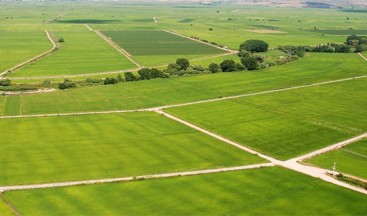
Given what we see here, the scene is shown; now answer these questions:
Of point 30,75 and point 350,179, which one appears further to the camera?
point 30,75

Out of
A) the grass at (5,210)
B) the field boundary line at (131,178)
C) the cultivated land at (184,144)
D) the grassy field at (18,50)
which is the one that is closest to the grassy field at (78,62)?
the cultivated land at (184,144)

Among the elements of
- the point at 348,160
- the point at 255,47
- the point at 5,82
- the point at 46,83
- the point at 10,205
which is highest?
the point at 255,47

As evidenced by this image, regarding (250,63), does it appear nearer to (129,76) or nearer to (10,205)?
(129,76)

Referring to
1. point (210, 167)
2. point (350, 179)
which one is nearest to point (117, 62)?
point (210, 167)

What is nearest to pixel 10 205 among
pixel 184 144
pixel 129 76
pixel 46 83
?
pixel 184 144

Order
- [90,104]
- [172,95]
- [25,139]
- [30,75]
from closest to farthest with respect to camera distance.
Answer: [25,139] → [90,104] → [172,95] → [30,75]

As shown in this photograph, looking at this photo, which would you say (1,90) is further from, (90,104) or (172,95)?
(172,95)
